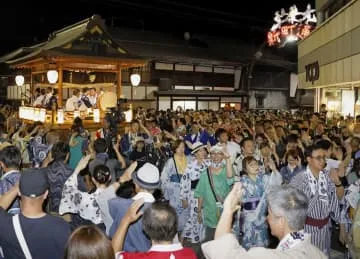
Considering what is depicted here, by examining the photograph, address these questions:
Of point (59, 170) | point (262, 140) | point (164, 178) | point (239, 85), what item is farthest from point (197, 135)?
point (239, 85)

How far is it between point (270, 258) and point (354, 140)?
5.59 meters

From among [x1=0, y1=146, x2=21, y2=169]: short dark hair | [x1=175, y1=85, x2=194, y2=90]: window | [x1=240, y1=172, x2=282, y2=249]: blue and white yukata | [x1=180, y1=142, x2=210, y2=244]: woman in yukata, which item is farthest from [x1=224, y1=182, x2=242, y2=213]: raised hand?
[x1=175, y1=85, x2=194, y2=90]: window

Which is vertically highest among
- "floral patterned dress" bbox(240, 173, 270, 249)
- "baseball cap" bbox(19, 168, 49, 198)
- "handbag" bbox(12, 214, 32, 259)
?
"baseball cap" bbox(19, 168, 49, 198)

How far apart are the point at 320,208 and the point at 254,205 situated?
107cm

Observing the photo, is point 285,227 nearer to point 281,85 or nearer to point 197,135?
point 197,135

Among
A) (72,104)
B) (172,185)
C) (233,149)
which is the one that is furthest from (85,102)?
(172,185)

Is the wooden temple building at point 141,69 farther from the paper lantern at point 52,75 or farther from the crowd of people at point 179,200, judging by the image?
the crowd of people at point 179,200

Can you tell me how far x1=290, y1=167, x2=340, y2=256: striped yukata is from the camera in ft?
16.0

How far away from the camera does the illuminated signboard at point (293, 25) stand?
78.8 ft

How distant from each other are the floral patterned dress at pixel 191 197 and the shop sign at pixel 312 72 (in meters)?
14.8

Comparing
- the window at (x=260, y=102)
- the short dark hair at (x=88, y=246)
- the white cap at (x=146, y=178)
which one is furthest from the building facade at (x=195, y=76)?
the short dark hair at (x=88, y=246)

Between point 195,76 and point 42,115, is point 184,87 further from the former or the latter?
point 42,115

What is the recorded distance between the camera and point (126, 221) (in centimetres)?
316

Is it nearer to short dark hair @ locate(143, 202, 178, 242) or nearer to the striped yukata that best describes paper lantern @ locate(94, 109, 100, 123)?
the striped yukata
